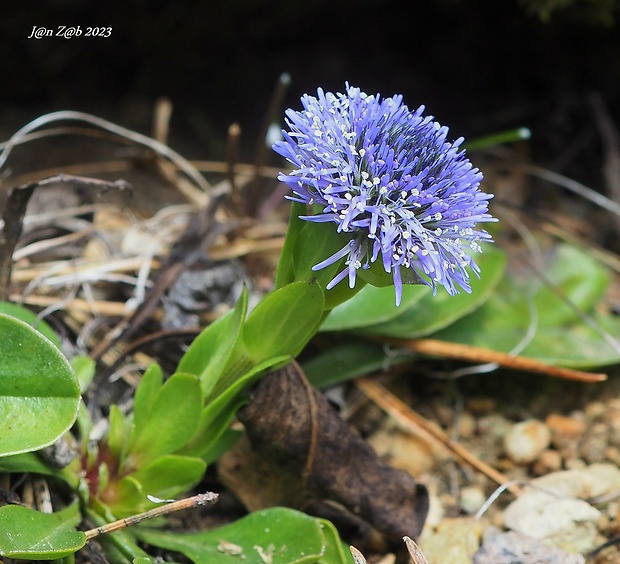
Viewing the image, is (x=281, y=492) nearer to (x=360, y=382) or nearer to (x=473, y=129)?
(x=360, y=382)

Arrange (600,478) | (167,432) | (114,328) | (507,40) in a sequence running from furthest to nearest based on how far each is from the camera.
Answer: (507,40), (114,328), (600,478), (167,432)

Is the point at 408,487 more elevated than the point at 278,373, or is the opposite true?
the point at 278,373

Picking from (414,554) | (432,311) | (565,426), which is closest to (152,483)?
(414,554)

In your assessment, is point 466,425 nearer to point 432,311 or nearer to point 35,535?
point 432,311

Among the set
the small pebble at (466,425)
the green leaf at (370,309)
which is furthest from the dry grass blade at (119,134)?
the small pebble at (466,425)

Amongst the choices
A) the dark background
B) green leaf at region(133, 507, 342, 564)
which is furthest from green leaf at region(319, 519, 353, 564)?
the dark background

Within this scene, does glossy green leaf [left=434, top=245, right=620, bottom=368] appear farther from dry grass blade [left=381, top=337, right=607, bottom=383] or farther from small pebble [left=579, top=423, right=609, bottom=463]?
small pebble [left=579, top=423, right=609, bottom=463]

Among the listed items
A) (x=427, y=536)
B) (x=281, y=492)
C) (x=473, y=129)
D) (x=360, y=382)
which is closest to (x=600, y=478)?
(x=427, y=536)
